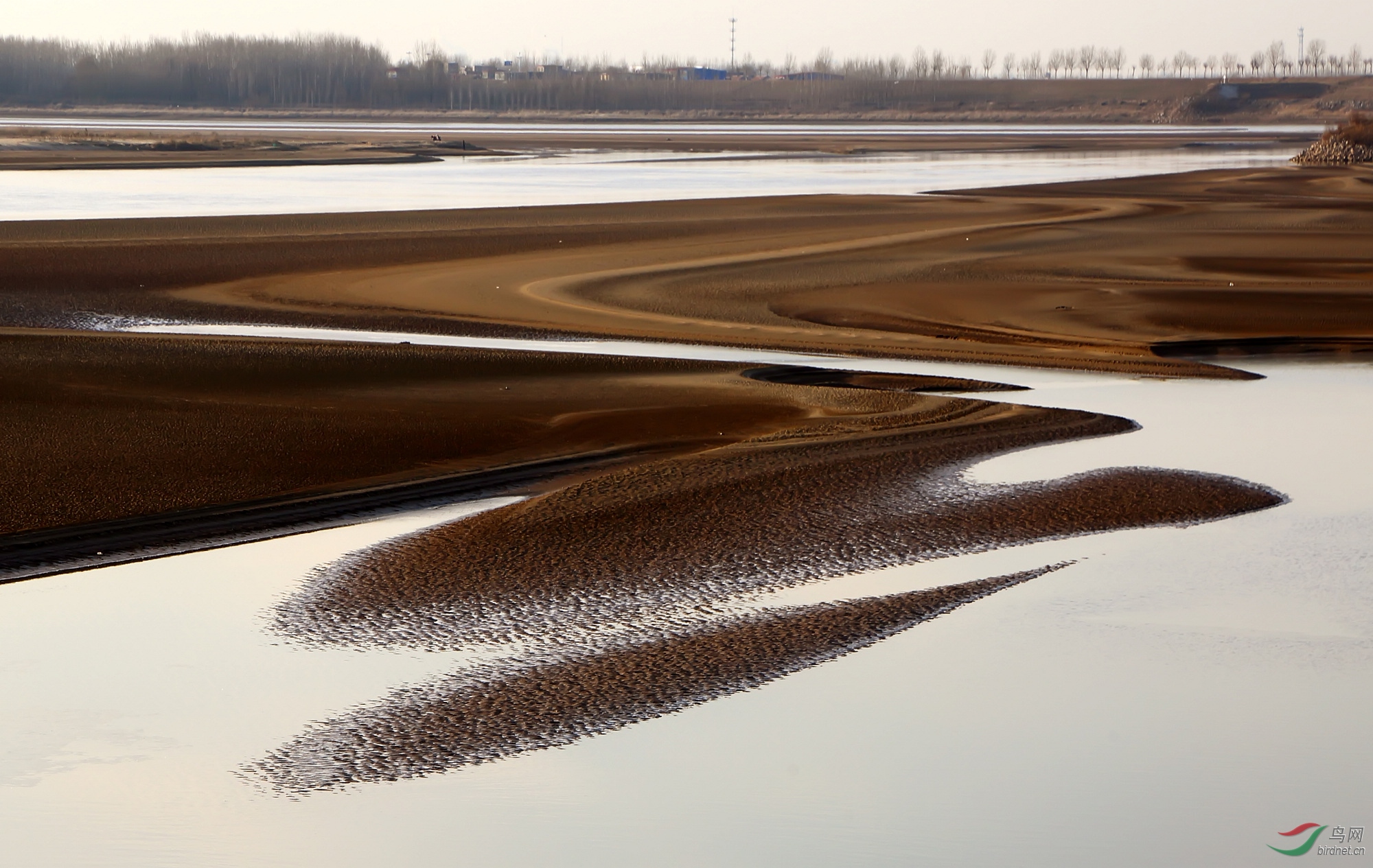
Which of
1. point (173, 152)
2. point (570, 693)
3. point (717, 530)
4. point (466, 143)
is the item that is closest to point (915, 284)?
point (717, 530)

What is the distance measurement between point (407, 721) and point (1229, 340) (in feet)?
40.3

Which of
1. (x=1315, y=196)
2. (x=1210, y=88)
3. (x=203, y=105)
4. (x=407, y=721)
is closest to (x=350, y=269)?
(x=407, y=721)

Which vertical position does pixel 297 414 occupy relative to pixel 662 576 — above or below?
above

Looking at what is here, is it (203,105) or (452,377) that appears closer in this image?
(452,377)

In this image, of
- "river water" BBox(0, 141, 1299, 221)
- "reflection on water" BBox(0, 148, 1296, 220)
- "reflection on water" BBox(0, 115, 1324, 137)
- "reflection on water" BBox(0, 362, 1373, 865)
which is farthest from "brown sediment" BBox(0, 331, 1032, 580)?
"reflection on water" BBox(0, 115, 1324, 137)

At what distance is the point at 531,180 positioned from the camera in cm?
4422

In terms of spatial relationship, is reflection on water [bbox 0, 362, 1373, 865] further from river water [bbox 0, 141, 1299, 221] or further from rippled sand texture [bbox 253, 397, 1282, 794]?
river water [bbox 0, 141, 1299, 221]

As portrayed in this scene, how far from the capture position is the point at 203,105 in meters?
167

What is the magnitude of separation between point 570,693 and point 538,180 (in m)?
38.9

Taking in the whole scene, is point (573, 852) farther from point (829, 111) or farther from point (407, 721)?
point (829, 111)

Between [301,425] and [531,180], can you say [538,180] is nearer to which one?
[531,180]

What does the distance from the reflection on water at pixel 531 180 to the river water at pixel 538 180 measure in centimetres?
5

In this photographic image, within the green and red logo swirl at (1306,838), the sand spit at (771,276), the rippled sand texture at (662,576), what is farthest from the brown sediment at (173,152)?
the green and red logo swirl at (1306,838)

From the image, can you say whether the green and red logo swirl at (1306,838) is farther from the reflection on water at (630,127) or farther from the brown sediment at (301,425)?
the reflection on water at (630,127)
